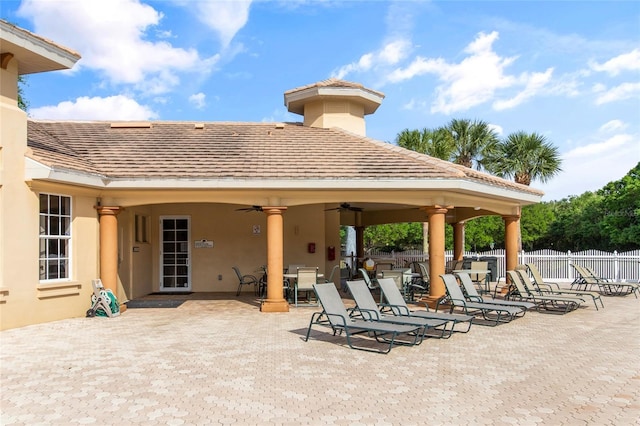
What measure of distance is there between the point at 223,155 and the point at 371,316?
6.13m

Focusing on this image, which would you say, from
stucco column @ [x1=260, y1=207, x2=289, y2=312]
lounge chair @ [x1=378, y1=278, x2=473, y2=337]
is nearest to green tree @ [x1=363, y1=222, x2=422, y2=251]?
stucco column @ [x1=260, y1=207, x2=289, y2=312]

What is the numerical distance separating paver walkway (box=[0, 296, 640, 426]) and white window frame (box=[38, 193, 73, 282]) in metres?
1.35

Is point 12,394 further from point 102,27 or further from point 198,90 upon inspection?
point 198,90

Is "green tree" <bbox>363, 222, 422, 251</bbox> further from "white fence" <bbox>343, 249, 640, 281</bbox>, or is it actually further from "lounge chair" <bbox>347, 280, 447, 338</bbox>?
"lounge chair" <bbox>347, 280, 447, 338</bbox>

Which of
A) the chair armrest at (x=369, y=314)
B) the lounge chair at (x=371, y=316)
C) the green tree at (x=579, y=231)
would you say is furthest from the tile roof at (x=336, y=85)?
the green tree at (x=579, y=231)

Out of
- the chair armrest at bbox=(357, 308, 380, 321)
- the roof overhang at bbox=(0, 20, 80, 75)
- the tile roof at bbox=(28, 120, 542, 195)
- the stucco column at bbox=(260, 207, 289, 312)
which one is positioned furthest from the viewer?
the stucco column at bbox=(260, 207, 289, 312)

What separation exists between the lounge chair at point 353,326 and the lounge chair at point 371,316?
4.1 inches

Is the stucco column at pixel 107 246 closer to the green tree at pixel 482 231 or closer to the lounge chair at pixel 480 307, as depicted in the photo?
A: the lounge chair at pixel 480 307

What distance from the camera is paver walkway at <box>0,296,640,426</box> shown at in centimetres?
510

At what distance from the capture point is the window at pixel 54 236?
1077 centimetres

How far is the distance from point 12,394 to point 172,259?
10.7 metres

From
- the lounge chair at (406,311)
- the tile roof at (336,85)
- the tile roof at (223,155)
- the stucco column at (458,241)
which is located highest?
the tile roof at (336,85)

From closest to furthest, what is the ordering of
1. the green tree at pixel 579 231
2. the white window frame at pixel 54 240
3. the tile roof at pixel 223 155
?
the white window frame at pixel 54 240 < the tile roof at pixel 223 155 < the green tree at pixel 579 231

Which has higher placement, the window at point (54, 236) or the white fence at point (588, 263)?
the window at point (54, 236)
